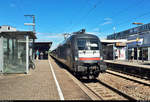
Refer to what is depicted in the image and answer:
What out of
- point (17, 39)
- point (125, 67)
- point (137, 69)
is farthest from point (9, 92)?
point (125, 67)

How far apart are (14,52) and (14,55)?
0.75 feet

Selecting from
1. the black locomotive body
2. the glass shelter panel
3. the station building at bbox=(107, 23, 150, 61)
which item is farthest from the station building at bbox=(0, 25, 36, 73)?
the station building at bbox=(107, 23, 150, 61)

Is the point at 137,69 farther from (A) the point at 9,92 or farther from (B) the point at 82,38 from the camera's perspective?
(A) the point at 9,92

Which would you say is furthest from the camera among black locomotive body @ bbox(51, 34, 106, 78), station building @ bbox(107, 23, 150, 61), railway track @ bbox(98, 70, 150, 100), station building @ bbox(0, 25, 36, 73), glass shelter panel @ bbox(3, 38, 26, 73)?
station building @ bbox(107, 23, 150, 61)

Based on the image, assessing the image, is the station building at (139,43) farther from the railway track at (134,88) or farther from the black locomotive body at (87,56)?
the black locomotive body at (87,56)

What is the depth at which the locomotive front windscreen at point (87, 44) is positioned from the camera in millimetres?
9516

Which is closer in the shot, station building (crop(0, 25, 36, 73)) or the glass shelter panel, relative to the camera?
station building (crop(0, 25, 36, 73))

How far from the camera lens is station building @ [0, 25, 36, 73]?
9.83 m

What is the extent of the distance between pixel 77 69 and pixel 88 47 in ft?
5.62

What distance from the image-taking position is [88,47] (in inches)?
376

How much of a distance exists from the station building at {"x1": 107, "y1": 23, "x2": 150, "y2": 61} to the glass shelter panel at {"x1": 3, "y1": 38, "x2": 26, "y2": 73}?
641 inches

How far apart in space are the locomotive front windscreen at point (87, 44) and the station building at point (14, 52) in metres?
3.34

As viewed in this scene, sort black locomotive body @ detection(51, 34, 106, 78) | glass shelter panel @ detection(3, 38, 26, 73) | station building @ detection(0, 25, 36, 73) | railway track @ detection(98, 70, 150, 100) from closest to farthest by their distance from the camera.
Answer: railway track @ detection(98, 70, 150, 100), black locomotive body @ detection(51, 34, 106, 78), station building @ detection(0, 25, 36, 73), glass shelter panel @ detection(3, 38, 26, 73)

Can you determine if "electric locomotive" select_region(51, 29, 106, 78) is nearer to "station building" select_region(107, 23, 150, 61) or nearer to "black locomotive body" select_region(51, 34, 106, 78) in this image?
"black locomotive body" select_region(51, 34, 106, 78)
